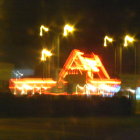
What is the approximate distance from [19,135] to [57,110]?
487 inches

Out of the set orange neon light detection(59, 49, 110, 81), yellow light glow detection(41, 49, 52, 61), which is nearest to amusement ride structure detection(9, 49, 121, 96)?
orange neon light detection(59, 49, 110, 81)


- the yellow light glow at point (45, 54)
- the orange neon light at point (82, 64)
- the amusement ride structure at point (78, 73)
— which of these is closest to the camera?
the yellow light glow at point (45, 54)

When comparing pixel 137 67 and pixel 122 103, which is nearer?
pixel 122 103

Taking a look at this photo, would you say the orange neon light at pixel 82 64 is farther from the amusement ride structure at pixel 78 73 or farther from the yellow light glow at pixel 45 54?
the yellow light glow at pixel 45 54

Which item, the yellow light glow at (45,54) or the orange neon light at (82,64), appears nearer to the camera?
the yellow light glow at (45,54)

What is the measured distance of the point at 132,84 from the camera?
135 feet

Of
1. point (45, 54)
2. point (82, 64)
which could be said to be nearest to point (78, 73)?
point (82, 64)

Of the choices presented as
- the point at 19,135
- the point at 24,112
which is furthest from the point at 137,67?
the point at 19,135

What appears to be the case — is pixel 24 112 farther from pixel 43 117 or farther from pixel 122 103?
pixel 122 103

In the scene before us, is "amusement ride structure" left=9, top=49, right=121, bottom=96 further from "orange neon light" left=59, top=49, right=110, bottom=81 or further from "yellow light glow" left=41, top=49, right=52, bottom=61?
"yellow light glow" left=41, top=49, right=52, bottom=61

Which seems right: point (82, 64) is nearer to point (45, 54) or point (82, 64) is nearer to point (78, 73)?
point (78, 73)

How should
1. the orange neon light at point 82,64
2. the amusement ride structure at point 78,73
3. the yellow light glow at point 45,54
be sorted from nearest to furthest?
the yellow light glow at point 45,54, the amusement ride structure at point 78,73, the orange neon light at point 82,64

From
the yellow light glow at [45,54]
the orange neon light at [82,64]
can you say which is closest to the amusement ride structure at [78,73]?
the orange neon light at [82,64]

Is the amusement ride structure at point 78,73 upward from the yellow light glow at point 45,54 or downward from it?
downward
